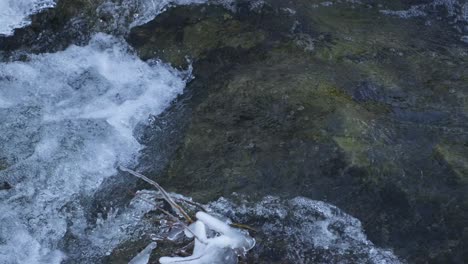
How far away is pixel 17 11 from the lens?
16.1 feet

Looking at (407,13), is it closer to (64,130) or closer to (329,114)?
(329,114)

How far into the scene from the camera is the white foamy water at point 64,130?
3328 mm

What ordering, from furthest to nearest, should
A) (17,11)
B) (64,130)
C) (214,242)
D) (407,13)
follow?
1. (407,13)
2. (17,11)
3. (64,130)
4. (214,242)

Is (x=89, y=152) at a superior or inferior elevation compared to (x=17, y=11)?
inferior

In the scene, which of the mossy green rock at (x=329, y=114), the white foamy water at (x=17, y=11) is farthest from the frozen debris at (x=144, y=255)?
the white foamy water at (x=17, y=11)

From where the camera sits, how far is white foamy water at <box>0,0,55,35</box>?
15.7 ft

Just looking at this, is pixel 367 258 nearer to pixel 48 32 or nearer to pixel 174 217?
pixel 174 217

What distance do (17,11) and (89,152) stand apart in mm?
1907

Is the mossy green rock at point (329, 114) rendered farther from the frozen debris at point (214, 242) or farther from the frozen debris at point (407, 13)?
the frozen debris at point (214, 242)

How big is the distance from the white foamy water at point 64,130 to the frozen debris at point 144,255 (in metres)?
0.28

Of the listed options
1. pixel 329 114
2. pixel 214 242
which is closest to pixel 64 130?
pixel 214 242

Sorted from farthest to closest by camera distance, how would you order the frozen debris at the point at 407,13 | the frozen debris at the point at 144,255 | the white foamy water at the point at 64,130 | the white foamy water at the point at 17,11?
the frozen debris at the point at 407,13, the white foamy water at the point at 17,11, the white foamy water at the point at 64,130, the frozen debris at the point at 144,255

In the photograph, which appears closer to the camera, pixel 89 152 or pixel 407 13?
pixel 89 152

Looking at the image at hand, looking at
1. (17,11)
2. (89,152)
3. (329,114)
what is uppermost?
(17,11)
